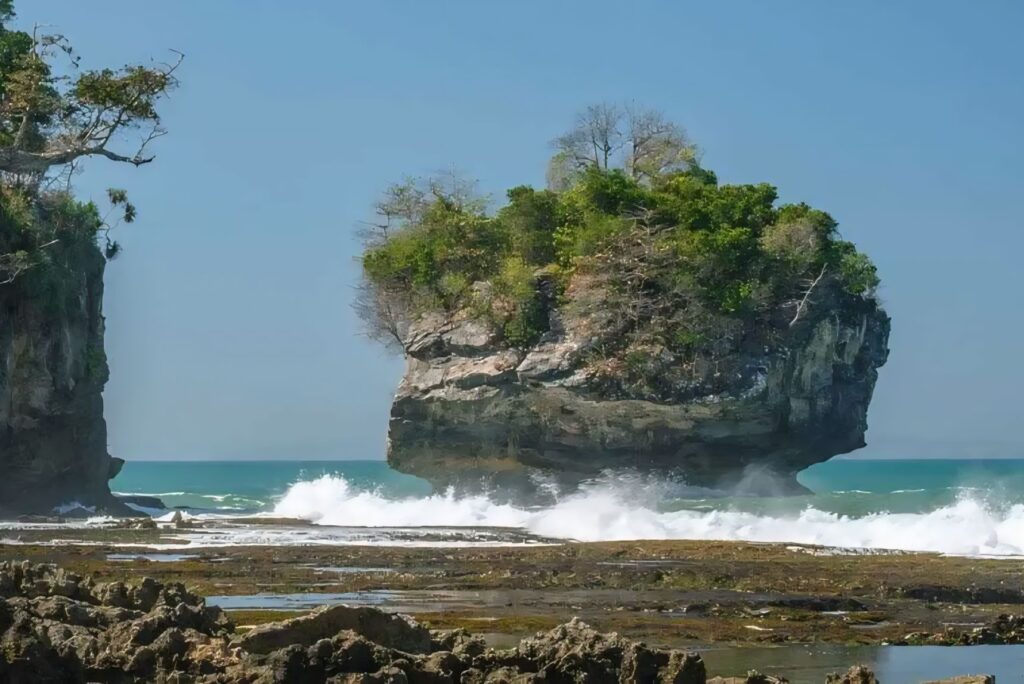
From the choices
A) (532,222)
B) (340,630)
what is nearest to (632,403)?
(532,222)

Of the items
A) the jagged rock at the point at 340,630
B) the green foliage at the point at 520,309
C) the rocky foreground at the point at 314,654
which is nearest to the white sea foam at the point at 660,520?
the green foliage at the point at 520,309

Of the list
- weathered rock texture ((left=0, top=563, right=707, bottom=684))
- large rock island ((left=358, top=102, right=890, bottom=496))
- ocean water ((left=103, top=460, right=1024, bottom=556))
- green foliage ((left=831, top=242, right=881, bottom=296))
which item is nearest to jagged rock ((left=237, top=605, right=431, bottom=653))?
weathered rock texture ((left=0, top=563, right=707, bottom=684))

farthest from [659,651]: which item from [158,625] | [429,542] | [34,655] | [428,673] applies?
[429,542]

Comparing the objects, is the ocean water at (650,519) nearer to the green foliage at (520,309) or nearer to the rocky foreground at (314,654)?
the green foliage at (520,309)

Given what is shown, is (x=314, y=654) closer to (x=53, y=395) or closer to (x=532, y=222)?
(x=53, y=395)

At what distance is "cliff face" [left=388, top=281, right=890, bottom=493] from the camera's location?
1865 inches

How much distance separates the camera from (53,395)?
1909 inches

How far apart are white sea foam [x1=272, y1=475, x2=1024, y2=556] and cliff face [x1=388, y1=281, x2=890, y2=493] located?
150 cm

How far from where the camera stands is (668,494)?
48.2 m

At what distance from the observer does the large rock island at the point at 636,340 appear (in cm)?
4762

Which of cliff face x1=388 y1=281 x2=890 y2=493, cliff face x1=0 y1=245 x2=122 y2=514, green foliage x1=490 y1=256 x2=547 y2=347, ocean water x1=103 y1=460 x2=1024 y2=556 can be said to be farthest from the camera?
green foliage x1=490 y1=256 x2=547 y2=347

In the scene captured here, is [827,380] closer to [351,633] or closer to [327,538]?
[327,538]

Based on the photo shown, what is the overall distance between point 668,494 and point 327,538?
17525 mm

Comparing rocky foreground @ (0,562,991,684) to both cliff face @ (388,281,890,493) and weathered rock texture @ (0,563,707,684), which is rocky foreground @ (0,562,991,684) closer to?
weathered rock texture @ (0,563,707,684)
